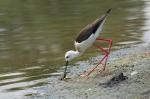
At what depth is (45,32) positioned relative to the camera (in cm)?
1745

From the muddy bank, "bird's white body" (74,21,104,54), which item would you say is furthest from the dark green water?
"bird's white body" (74,21,104,54)

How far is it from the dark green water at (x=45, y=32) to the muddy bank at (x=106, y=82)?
525 millimetres

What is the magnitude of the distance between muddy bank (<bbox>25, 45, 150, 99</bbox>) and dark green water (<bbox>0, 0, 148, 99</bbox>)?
52 centimetres

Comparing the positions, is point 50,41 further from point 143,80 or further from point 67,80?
point 143,80

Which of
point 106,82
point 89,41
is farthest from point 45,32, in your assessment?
point 106,82

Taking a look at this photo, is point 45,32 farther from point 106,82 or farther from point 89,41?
point 106,82

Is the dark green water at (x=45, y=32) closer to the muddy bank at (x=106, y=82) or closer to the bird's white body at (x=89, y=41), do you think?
the muddy bank at (x=106, y=82)

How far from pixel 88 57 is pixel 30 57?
1627mm

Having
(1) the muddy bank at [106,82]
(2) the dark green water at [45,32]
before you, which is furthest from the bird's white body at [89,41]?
(2) the dark green water at [45,32]

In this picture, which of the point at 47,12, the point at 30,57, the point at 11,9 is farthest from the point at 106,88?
the point at 11,9

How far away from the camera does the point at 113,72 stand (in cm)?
1028

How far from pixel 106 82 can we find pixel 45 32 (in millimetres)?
8283

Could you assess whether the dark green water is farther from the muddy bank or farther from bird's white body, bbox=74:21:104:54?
bird's white body, bbox=74:21:104:54

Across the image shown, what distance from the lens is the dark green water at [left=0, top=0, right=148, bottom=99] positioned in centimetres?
1160
